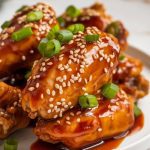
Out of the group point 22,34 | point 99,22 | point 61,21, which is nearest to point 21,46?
point 22,34

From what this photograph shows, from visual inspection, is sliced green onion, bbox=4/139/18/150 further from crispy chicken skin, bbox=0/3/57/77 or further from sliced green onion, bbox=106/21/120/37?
sliced green onion, bbox=106/21/120/37

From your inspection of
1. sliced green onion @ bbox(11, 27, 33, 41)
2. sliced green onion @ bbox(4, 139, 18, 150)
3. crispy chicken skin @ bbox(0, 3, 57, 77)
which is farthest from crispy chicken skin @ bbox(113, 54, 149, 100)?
sliced green onion @ bbox(4, 139, 18, 150)

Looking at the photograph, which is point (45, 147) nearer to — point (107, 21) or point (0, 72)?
point (0, 72)

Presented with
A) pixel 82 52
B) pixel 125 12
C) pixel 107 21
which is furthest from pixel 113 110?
pixel 125 12

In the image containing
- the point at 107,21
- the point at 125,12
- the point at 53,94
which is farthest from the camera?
the point at 125,12

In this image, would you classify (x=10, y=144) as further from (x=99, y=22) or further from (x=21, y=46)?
(x=99, y=22)
